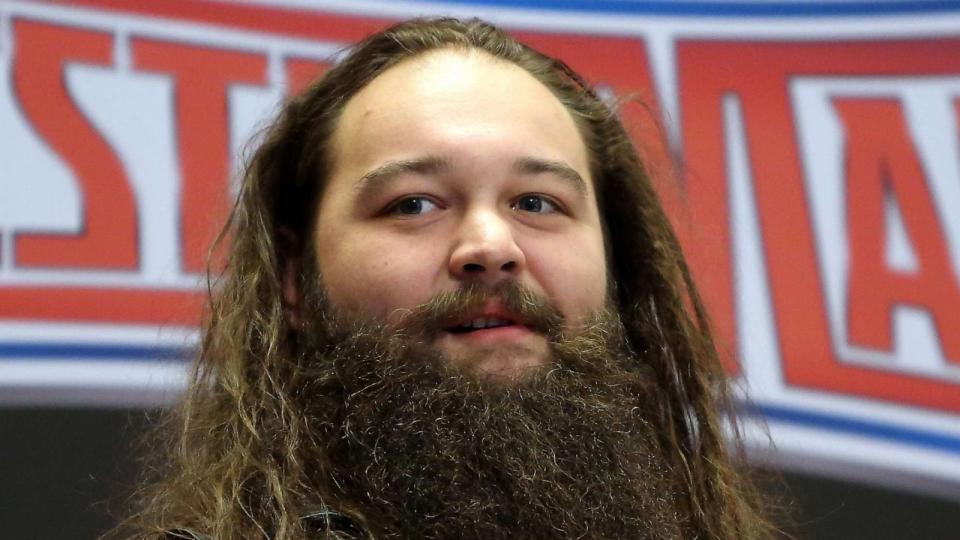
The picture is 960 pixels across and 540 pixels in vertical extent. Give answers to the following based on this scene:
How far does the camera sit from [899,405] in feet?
5.72

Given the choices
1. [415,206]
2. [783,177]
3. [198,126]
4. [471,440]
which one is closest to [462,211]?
[415,206]

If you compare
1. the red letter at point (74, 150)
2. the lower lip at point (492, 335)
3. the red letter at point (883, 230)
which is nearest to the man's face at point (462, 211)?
the lower lip at point (492, 335)

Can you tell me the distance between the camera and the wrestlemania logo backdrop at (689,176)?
1574 mm

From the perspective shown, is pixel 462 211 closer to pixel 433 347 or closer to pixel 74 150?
pixel 433 347

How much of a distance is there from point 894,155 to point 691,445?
2.36 feet

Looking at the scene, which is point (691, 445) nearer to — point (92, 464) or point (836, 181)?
point (836, 181)

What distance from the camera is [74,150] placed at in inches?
62.8

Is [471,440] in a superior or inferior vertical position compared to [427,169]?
inferior

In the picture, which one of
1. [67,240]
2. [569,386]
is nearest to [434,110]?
[569,386]

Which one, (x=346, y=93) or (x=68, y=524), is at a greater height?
(x=346, y=93)

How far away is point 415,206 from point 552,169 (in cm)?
15

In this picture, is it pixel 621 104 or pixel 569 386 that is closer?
pixel 569 386

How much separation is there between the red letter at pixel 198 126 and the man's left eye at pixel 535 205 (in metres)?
0.57

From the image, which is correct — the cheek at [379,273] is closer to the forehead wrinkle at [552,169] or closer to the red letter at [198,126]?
the forehead wrinkle at [552,169]
